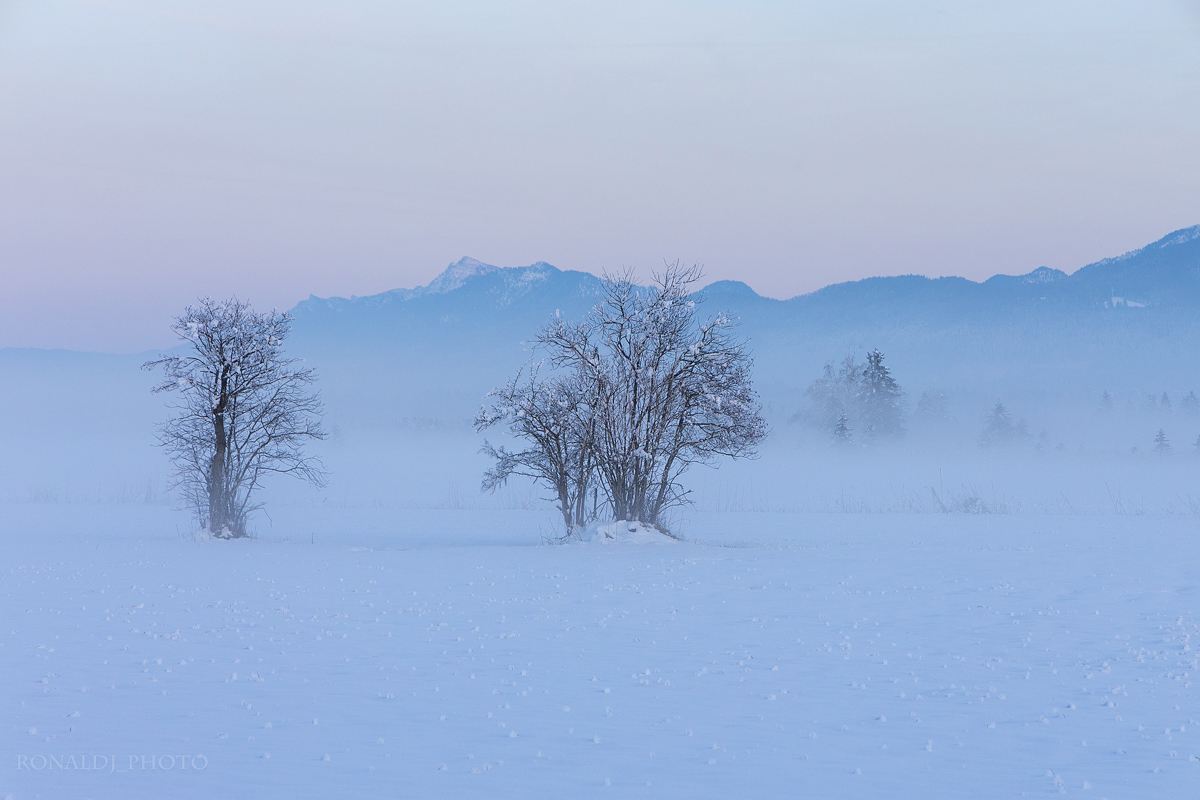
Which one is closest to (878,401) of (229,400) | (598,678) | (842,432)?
(842,432)

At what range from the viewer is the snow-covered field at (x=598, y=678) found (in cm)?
673

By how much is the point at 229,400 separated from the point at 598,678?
19982 mm

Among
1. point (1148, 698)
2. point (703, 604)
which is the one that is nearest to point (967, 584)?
point (703, 604)

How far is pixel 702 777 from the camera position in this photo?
265 inches

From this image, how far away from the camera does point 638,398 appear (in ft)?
84.8

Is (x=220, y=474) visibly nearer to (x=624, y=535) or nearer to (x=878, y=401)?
(x=624, y=535)

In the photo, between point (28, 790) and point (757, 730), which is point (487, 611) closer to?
point (757, 730)

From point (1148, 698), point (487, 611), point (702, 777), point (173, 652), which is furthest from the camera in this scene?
point (487, 611)

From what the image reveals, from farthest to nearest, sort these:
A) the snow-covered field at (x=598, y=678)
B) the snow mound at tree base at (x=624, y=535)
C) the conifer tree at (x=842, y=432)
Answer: the conifer tree at (x=842, y=432) < the snow mound at tree base at (x=624, y=535) < the snow-covered field at (x=598, y=678)

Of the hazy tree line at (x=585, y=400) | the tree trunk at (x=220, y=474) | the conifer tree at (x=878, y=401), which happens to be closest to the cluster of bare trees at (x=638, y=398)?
the hazy tree line at (x=585, y=400)

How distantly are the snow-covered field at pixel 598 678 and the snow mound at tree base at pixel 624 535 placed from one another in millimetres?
4556

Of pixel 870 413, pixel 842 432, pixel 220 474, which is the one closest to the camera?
pixel 220 474

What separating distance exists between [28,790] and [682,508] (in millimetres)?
38033

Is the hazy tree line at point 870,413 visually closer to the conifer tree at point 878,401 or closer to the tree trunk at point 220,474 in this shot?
the conifer tree at point 878,401
